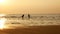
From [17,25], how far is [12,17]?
0.13m

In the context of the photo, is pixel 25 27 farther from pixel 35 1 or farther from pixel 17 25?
pixel 35 1

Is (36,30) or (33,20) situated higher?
(33,20)

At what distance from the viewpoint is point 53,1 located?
1.24m

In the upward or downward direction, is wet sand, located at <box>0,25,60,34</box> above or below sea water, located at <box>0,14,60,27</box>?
below

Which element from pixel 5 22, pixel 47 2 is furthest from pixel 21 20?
pixel 47 2

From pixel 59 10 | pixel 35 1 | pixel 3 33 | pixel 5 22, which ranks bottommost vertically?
pixel 3 33

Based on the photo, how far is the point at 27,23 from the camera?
1293 millimetres

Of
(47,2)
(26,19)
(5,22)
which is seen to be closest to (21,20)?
(26,19)

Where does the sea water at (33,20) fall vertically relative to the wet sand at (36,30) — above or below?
above

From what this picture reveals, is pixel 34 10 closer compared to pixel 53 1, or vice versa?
pixel 53 1

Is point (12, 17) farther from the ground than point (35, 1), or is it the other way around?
point (35, 1)

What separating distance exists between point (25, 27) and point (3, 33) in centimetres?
24

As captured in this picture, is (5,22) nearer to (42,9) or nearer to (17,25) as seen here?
(17,25)

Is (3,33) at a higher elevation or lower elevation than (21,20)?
lower
